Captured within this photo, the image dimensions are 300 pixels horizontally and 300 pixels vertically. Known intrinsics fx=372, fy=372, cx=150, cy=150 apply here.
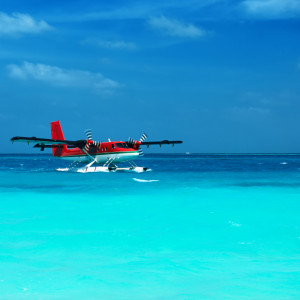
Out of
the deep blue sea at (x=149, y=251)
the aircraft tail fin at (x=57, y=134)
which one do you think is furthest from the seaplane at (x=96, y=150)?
the deep blue sea at (x=149, y=251)

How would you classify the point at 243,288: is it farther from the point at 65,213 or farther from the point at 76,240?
the point at 65,213

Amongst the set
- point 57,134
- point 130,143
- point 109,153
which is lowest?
point 109,153

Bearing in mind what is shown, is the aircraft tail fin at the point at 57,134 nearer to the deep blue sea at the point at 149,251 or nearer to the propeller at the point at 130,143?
the propeller at the point at 130,143

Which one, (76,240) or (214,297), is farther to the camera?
(76,240)

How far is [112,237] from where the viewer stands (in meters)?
8.64

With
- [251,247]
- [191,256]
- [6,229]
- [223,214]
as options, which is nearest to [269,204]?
[223,214]

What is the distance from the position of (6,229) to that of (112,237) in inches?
110

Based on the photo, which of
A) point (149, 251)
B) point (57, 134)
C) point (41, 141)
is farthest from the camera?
point (57, 134)

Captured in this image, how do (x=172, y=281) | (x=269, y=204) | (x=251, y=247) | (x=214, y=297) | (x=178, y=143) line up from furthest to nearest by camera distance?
1. (x=178, y=143)
2. (x=269, y=204)
3. (x=251, y=247)
4. (x=172, y=281)
5. (x=214, y=297)

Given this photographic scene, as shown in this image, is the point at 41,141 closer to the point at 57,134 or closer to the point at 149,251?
the point at 57,134

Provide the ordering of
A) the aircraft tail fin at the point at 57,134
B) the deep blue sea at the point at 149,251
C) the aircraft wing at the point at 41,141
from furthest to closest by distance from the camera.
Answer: the aircraft tail fin at the point at 57,134 → the aircraft wing at the point at 41,141 → the deep blue sea at the point at 149,251

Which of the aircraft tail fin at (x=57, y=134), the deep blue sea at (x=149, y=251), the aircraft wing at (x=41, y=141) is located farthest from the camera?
the aircraft tail fin at (x=57, y=134)

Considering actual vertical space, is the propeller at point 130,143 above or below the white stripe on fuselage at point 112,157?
above

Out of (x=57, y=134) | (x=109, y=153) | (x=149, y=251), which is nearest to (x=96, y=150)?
(x=109, y=153)
